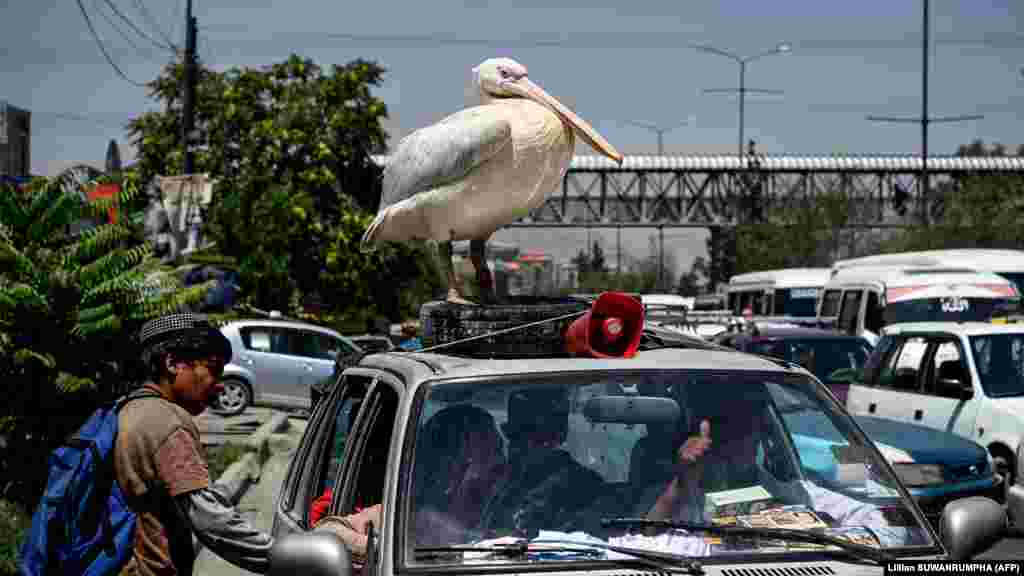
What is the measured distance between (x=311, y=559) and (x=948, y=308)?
16.7 meters

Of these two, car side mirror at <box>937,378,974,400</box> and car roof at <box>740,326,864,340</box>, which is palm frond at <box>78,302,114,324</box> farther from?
car roof at <box>740,326,864,340</box>

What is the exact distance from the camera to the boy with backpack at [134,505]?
4.34 m

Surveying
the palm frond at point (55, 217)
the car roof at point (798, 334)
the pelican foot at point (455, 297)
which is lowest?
the car roof at point (798, 334)

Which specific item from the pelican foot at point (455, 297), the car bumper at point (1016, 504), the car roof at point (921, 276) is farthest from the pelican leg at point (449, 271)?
the car roof at point (921, 276)

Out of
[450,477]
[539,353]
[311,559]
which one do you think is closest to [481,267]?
[539,353]

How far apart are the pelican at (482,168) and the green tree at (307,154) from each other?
91.1 ft

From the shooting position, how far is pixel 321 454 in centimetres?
567

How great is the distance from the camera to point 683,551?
4113mm

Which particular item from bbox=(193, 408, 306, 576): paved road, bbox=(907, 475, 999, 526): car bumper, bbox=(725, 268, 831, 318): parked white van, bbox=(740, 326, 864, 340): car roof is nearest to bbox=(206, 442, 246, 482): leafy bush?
bbox=(193, 408, 306, 576): paved road

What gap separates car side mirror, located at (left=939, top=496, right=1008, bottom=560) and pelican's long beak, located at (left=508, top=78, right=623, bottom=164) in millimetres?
2042

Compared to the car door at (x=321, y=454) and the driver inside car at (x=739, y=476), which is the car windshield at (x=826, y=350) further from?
the driver inside car at (x=739, y=476)

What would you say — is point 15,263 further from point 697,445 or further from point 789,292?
point 789,292

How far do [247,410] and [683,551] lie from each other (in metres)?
23.1

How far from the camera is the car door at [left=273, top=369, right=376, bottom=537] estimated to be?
5.56 meters
